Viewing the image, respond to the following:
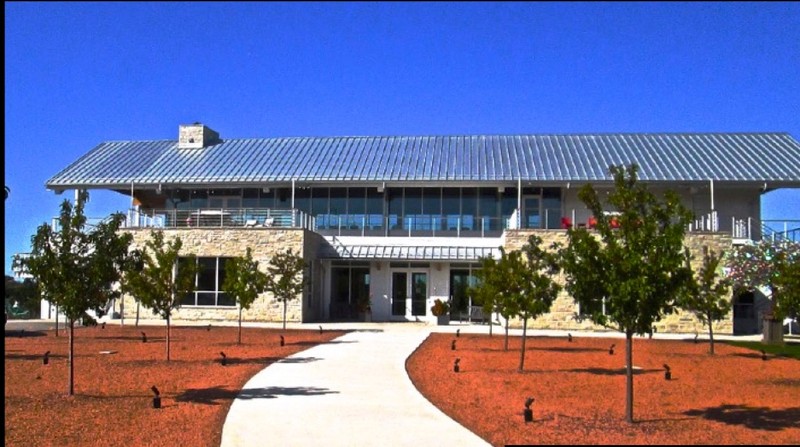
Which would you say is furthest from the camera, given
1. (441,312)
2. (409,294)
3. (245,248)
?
(409,294)

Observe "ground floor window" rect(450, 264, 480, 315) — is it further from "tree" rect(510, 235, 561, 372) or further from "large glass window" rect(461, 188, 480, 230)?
"tree" rect(510, 235, 561, 372)

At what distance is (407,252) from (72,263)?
2057 centimetres

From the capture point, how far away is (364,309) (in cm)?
3166

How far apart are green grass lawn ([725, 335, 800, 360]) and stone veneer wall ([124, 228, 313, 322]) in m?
15.2

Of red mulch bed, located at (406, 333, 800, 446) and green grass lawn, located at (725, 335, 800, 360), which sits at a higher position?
red mulch bed, located at (406, 333, 800, 446)

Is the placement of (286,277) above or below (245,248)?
below

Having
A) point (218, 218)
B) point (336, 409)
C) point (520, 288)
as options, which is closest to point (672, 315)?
point (520, 288)

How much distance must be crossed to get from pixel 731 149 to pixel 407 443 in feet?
99.6

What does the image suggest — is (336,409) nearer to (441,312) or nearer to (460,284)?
(441,312)

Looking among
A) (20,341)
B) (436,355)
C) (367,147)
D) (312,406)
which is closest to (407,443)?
(312,406)

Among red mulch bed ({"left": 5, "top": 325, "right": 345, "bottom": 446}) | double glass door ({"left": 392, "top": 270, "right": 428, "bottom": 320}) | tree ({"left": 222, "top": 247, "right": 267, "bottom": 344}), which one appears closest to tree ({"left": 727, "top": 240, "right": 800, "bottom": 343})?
double glass door ({"left": 392, "top": 270, "right": 428, "bottom": 320})

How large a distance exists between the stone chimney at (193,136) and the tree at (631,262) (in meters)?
31.4

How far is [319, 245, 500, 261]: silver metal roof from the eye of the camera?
103 ft

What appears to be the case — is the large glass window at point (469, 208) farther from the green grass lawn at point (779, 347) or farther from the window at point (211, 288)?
the green grass lawn at point (779, 347)
